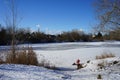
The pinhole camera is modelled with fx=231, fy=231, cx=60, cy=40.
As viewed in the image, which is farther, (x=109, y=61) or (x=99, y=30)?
(x=99, y=30)

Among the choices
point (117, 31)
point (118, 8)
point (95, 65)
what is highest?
point (118, 8)

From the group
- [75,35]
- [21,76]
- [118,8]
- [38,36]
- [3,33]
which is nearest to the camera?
[21,76]

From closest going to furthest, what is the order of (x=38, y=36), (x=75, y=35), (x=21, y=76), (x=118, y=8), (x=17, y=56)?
(x=21, y=76)
(x=17, y=56)
(x=118, y=8)
(x=38, y=36)
(x=75, y=35)

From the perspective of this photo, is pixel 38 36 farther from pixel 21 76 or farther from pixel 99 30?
pixel 21 76

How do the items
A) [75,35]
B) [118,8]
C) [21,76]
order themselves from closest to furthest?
[21,76] < [118,8] < [75,35]

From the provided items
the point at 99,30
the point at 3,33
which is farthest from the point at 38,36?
the point at 99,30

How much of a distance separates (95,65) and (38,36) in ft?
178

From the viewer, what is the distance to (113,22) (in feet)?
50.1

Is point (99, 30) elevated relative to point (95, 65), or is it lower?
elevated

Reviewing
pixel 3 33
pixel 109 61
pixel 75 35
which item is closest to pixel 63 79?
pixel 109 61

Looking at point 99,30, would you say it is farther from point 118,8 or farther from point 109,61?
point 109,61

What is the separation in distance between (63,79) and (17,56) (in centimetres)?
494

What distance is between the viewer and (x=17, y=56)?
39.5ft

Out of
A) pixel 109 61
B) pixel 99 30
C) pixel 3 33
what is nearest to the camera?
pixel 109 61
